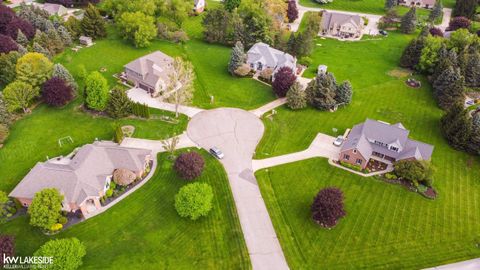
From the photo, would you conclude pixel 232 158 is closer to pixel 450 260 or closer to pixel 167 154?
pixel 167 154

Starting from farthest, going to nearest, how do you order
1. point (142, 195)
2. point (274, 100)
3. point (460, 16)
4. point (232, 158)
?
point (460, 16) < point (274, 100) < point (232, 158) < point (142, 195)

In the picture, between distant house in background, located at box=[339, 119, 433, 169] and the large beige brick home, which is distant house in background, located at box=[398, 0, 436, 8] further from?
the large beige brick home

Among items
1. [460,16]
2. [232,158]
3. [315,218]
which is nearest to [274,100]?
[232,158]

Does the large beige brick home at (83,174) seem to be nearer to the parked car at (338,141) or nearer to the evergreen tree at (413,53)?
the parked car at (338,141)

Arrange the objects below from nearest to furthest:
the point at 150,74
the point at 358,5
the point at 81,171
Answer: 1. the point at 81,171
2. the point at 150,74
3. the point at 358,5

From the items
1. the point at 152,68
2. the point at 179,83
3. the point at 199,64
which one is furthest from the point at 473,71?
the point at 152,68

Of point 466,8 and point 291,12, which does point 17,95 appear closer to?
point 291,12
